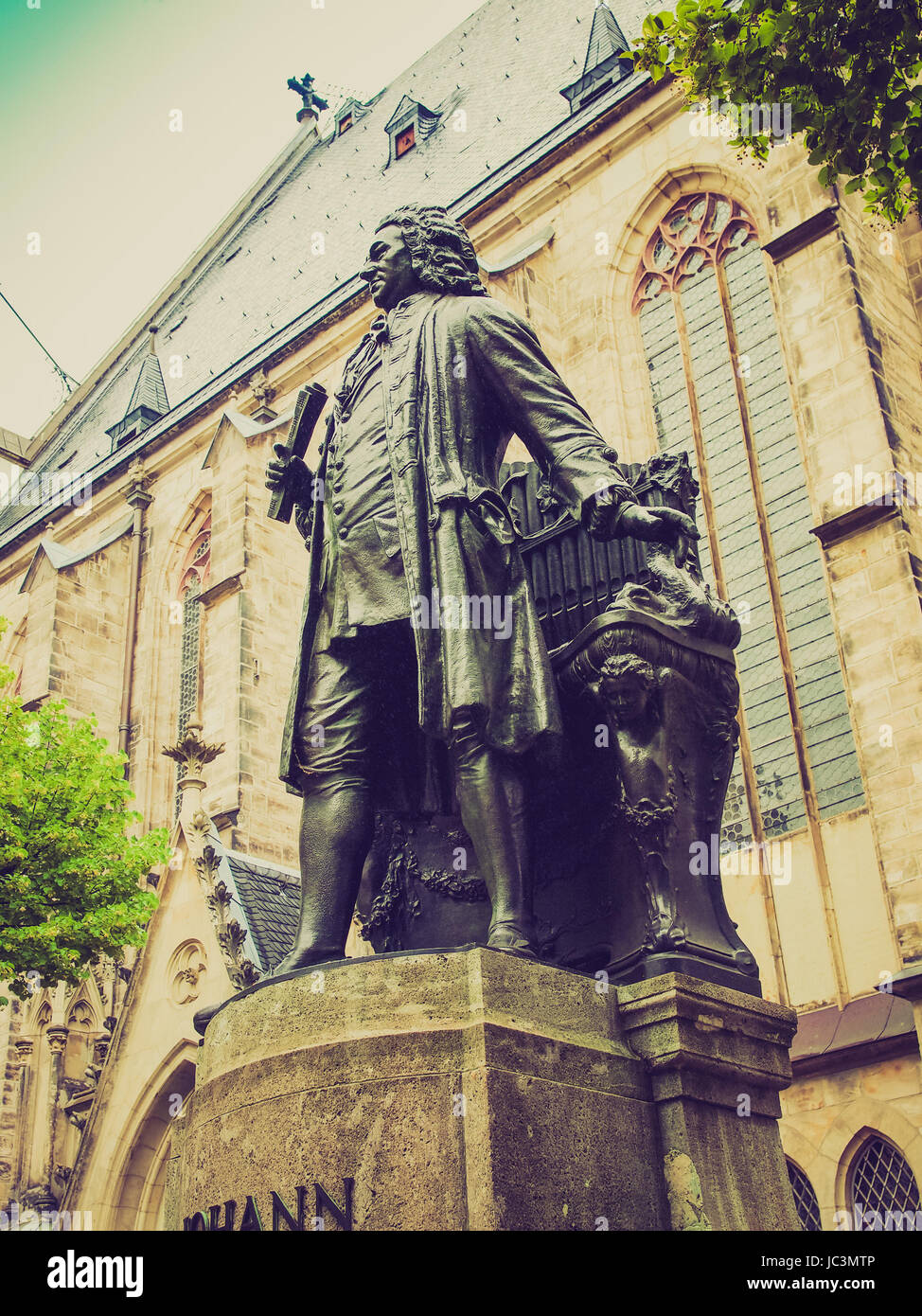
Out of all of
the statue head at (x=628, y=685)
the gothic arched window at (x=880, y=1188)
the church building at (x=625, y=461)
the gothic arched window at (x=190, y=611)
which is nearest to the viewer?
the statue head at (x=628, y=685)

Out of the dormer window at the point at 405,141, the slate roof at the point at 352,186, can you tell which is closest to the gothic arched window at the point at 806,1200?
the slate roof at the point at 352,186

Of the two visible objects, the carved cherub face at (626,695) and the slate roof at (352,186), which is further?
the slate roof at (352,186)

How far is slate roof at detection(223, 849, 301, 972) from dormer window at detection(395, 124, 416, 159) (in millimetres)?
17397

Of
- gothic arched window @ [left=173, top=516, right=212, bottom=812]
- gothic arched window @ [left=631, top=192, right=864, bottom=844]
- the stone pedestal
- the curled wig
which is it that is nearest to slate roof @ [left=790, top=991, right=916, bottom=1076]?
gothic arched window @ [left=631, top=192, right=864, bottom=844]

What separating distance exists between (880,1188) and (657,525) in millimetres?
8753

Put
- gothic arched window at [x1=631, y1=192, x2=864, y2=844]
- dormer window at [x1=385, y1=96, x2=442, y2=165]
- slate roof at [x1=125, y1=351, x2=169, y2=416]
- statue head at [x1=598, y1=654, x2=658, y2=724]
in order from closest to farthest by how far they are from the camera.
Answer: statue head at [x1=598, y1=654, x2=658, y2=724], gothic arched window at [x1=631, y1=192, x2=864, y2=844], dormer window at [x1=385, y1=96, x2=442, y2=165], slate roof at [x1=125, y1=351, x2=169, y2=416]

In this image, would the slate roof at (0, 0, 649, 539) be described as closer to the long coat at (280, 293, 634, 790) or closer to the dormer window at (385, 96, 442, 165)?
the dormer window at (385, 96, 442, 165)

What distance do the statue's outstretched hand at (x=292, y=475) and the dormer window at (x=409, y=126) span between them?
21.9 m

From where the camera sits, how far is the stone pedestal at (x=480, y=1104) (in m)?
3.28

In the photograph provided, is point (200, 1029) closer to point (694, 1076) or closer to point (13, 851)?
point (694, 1076)

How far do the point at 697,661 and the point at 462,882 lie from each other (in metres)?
1.03

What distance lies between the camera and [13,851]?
12.8 m

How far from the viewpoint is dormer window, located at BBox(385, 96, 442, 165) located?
1000 inches

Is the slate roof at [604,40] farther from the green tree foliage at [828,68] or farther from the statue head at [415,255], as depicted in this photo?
the statue head at [415,255]
